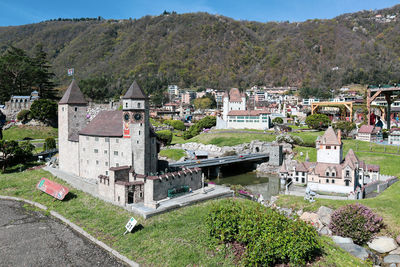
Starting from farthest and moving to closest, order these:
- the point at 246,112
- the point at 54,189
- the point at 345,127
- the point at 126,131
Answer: the point at 246,112 → the point at 345,127 → the point at 54,189 → the point at 126,131

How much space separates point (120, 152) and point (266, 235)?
23.7m

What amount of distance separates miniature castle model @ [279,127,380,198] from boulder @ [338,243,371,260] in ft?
47.3

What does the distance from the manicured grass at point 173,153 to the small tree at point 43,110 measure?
31.9 m

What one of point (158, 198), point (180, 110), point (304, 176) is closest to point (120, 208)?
point (158, 198)

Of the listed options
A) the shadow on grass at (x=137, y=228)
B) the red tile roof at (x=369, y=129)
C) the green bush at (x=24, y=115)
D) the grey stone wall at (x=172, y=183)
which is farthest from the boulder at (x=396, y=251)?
the green bush at (x=24, y=115)

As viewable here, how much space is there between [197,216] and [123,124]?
15507 millimetres

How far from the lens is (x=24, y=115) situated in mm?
80750

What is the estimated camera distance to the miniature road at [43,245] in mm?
26328

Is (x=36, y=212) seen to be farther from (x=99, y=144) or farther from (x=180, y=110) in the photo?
(x=180, y=110)

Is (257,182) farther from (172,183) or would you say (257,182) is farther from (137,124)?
(137,124)

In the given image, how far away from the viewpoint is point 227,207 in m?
27.5

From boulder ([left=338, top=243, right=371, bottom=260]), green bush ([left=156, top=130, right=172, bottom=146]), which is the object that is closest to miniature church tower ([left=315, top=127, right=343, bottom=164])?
boulder ([left=338, top=243, right=371, bottom=260])

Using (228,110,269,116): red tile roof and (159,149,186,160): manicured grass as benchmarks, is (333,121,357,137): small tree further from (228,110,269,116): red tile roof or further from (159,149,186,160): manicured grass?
(159,149,186,160): manicured grass

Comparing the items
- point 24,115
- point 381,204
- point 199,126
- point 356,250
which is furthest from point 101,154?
point 199,126
